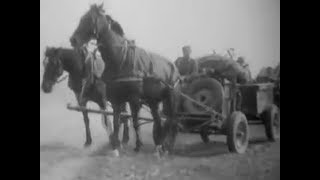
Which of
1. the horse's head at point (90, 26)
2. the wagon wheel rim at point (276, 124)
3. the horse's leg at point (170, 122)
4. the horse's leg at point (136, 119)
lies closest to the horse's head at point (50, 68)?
the horse's head at point (90, 26)

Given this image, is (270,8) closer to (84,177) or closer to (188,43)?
(188,43)

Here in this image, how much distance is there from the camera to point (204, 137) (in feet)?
10.7

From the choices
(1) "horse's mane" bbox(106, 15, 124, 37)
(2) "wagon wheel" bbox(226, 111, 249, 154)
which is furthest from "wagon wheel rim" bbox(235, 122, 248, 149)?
(1) "horse's mane" bbox(106, 15, 124, 37)

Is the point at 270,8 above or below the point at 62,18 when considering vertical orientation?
above

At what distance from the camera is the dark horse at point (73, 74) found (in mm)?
2572

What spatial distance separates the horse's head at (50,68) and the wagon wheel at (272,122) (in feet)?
5.56

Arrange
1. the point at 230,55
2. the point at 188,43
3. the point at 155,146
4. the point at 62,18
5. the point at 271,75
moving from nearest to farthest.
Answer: the point at 62,18 → the point at 155,146 → the point at 188,43 → the point at 230,55 → the point at 271,75

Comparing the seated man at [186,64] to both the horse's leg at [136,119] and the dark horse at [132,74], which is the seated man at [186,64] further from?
the horse's leg at [136,119]

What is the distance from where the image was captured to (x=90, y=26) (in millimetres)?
2723

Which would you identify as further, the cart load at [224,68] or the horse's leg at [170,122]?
the cart load at [224,68]

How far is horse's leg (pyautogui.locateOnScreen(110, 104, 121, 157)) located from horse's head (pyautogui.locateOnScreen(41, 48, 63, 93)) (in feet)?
1.33
